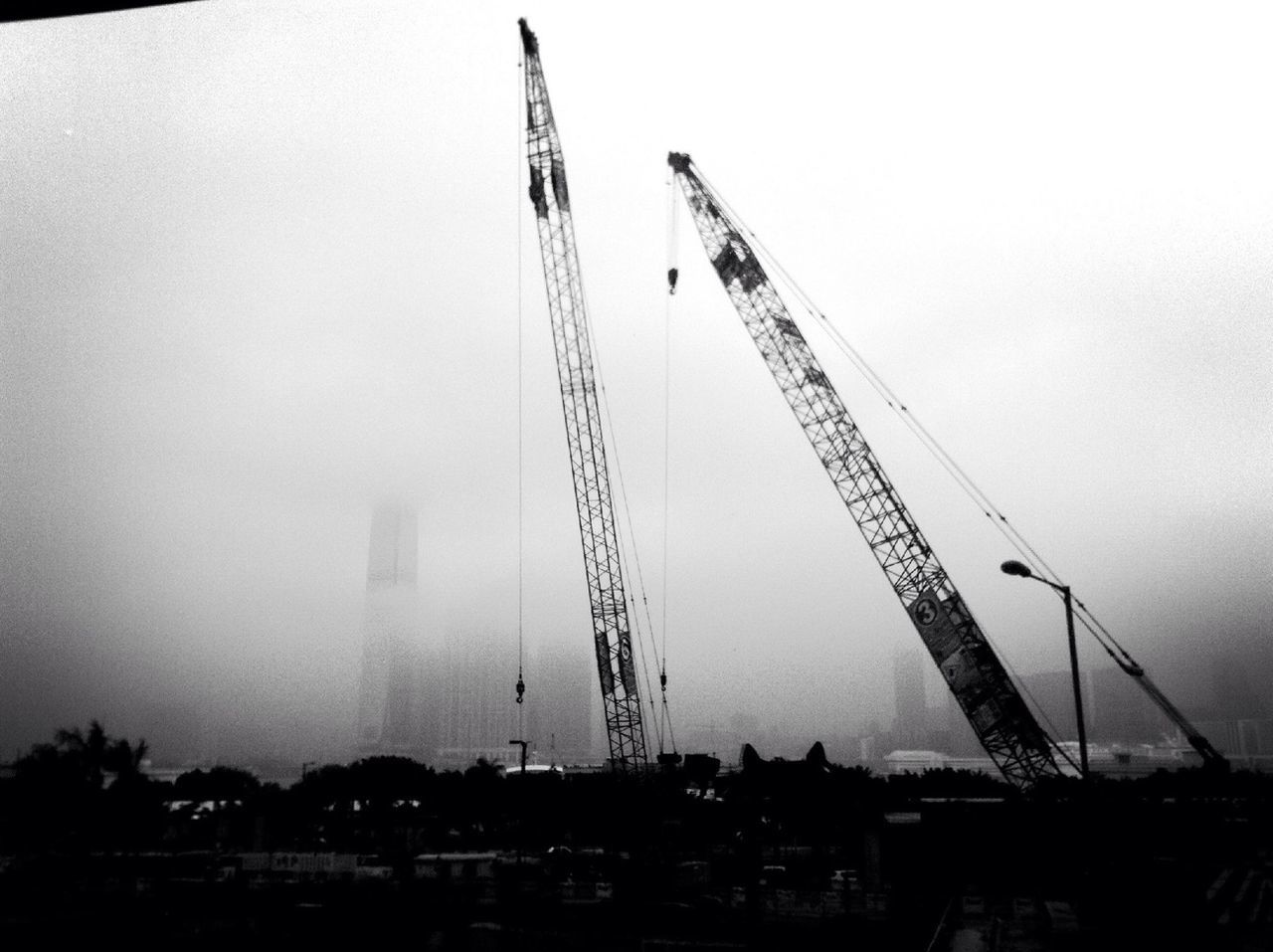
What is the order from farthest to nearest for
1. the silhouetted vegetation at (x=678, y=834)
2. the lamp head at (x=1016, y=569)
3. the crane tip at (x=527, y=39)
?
the crane tip at (x=527, y=39) < the silhouetted vegetation at (x=678, y=834) < the lamp head at (x=1016, y=569)

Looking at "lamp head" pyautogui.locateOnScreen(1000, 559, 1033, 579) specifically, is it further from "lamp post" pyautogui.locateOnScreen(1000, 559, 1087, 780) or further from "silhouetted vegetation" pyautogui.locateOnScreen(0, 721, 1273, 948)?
"silhouetted vegetation" pyautogui.locateOnScreen(0, 721, 1273, 948)

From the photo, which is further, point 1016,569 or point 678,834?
point 678,834

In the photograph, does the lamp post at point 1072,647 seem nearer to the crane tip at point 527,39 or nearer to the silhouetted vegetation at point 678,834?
the silhouetted vegetation at point 678,834

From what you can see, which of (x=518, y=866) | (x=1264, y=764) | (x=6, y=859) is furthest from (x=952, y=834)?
(x=1264, y=764)

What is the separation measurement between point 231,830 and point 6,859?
27.3m

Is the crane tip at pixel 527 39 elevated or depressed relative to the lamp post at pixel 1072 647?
elevated

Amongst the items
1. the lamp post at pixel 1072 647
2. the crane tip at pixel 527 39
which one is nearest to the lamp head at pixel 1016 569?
the lamp post at pixel 1072 647

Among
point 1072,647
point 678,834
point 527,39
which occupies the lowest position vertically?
point 678,834

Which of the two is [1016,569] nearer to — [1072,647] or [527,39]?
[1072,647]

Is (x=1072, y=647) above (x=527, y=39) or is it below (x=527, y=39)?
below

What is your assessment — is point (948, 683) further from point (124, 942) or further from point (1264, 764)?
point (1264, 764)

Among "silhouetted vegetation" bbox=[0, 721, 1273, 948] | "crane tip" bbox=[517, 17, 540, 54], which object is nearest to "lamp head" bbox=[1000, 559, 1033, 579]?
"silhouetted vegetation" bbox=[0, 721, 1273, 948]

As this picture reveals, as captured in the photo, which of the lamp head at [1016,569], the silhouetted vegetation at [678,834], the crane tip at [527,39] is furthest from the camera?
the crane tip at [527,39]

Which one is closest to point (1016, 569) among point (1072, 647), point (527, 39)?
point (1072, 647)
